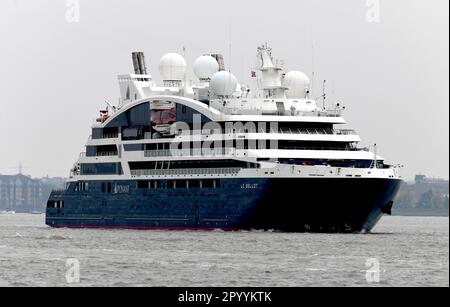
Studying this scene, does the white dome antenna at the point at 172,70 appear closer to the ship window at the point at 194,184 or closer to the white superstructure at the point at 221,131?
the white superstructure at the point at 221,131

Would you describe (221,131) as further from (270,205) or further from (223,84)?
(270,205)

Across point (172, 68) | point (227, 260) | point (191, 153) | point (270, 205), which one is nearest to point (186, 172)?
point (191, 153)

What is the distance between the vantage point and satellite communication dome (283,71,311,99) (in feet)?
357

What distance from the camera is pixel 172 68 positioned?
11538 centimetres

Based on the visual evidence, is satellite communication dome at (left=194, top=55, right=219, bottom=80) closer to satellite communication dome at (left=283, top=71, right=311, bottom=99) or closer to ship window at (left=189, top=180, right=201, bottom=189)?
satellite communication dome at (left=283, top=71, right=311, bottom=99)

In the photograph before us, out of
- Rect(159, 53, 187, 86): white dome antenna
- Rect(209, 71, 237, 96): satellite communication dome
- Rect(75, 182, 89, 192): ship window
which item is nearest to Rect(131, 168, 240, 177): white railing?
Rect(209, 71, 237, 96): satellite communication dome

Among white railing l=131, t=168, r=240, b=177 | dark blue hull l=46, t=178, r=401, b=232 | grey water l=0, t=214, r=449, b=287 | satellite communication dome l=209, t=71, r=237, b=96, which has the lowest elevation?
grey water l=0, t=214, r=449, b=287

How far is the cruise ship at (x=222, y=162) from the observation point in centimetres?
9556

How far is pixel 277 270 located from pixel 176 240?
2373 centimetres

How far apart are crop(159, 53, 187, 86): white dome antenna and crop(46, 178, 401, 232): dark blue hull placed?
1078cm

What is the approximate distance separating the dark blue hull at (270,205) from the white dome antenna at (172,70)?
10.8m

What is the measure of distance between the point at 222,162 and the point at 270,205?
6.13 meters
